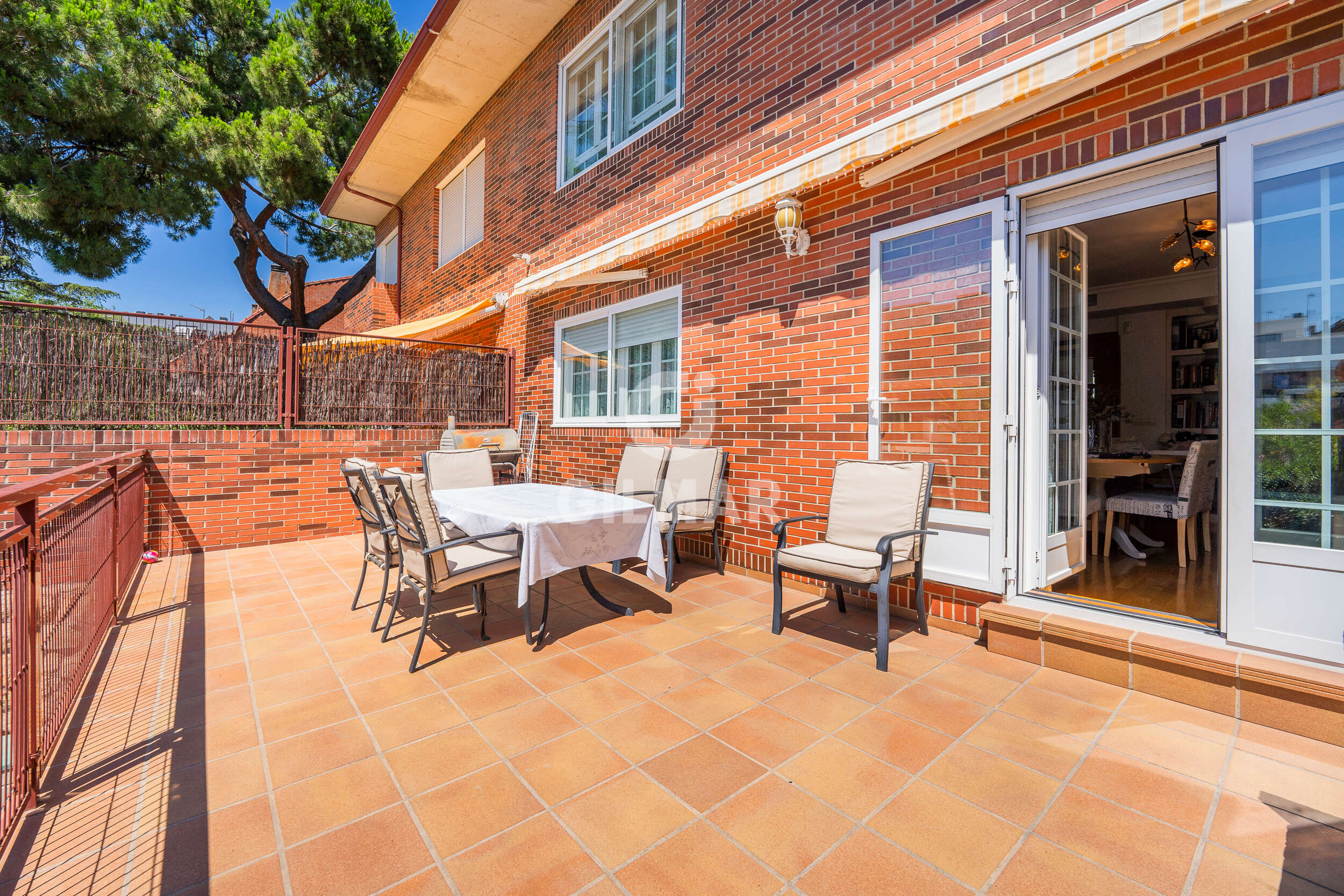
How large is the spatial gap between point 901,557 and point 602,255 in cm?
387

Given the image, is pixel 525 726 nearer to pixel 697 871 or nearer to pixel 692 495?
pixel 697 871

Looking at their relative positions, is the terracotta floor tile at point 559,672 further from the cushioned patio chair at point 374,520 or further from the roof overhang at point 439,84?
the roof overhang at point 439,84

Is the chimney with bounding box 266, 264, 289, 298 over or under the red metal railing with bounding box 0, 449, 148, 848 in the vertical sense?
over

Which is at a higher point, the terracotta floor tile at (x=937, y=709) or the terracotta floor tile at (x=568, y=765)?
the terracotta floor tile at (x=937, y=709)

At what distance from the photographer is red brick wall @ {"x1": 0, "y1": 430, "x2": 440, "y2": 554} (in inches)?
201

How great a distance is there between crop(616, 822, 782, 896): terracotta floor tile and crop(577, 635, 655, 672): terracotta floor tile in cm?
133

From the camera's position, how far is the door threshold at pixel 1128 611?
8.90 ft

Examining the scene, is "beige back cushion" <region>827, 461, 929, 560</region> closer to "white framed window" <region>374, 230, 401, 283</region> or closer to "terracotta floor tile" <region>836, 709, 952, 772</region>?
"terracotta floor tile" <region>836, 709, 952, 772</region>

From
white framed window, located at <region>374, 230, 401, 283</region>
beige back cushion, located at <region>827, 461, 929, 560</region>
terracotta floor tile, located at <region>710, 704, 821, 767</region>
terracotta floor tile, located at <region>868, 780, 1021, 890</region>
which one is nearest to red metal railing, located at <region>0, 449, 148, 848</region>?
terracotta floor tile, located at <region>710, 704, 821, 767</region>

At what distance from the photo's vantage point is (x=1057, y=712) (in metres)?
2.46

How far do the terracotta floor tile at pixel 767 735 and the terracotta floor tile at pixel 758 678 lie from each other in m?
0.19

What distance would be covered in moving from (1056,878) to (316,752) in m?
2.51

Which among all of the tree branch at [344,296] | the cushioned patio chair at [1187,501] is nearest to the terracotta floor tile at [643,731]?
the cushioned patio chair at [1187,501]

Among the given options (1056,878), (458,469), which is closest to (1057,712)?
(1056,878)
